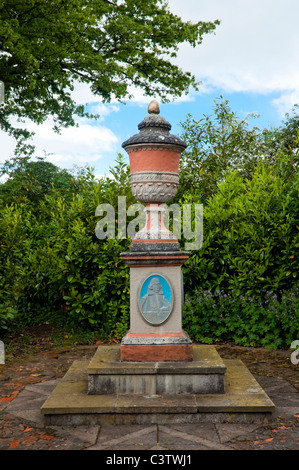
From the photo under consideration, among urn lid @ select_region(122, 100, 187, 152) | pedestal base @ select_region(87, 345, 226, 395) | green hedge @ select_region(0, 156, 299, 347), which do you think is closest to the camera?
pedestal base @ select_region(87, 345, 226, 395)

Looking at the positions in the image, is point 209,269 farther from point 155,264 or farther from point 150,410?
point 150,410

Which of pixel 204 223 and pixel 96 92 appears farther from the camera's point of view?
pixel 96 92

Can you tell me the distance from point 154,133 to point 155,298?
1.78 m

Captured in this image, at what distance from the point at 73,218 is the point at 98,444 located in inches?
196

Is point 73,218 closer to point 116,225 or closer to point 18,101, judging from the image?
point 116,225

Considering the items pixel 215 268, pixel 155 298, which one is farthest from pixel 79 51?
pixel 155 298

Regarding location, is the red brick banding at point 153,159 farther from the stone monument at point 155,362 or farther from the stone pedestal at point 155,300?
the stone pedestal at point 155,300

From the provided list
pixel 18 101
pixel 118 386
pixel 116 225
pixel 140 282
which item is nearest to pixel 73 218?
pixel 116 225

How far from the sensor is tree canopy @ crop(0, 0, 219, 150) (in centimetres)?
1211

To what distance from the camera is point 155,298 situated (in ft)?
16.1

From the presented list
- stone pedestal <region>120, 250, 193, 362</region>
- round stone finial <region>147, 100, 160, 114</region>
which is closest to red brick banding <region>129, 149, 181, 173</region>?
round stone finial <region>147, 100, 160, 114</region>

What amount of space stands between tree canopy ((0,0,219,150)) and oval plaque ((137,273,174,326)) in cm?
802

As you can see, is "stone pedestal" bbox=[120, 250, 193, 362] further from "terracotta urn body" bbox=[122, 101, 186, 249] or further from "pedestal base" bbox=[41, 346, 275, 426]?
"pedestal base" bbox=[41, 346, 275, 426]

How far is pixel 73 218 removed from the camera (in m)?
8.20
